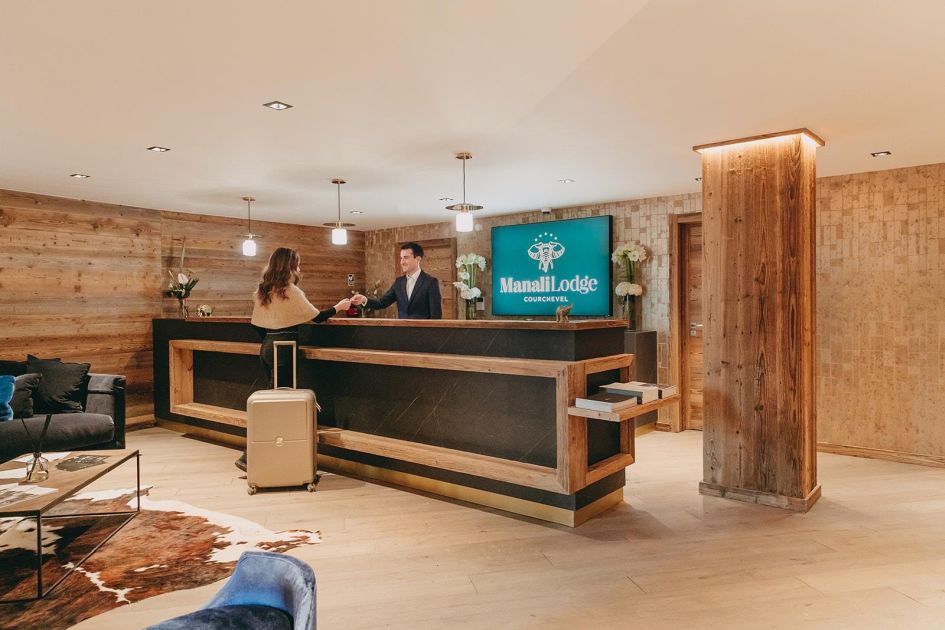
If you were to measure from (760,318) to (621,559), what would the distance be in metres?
1.98

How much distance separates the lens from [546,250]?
294 inches

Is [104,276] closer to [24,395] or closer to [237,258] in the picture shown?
[237,258]

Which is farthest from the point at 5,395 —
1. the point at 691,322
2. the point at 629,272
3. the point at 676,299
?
the point at 691,322

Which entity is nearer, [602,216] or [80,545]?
[80,545]

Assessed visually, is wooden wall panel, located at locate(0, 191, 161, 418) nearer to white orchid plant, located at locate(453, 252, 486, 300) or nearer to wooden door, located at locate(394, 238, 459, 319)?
wooden door, located at locate(394, 238, 459, 319)

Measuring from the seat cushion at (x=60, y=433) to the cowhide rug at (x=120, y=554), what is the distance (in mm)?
933

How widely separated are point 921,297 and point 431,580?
4911mm

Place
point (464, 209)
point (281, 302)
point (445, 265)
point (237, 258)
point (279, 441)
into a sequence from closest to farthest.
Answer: point (279, 441) → point (281, 302) → point (464, 209) → point (237, 258) → point (445, 265)

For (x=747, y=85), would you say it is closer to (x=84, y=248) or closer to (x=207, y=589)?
(x=207, y=589)

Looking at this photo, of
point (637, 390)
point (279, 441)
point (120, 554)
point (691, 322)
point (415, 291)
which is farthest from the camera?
point (691, 322)

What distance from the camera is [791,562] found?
10.6ft

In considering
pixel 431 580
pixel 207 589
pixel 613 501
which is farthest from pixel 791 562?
pixel 207 589

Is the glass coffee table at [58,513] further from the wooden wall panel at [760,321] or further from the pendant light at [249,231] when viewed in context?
the wooden wall panel at [760,321]

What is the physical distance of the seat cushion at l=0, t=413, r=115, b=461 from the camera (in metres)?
4.66
